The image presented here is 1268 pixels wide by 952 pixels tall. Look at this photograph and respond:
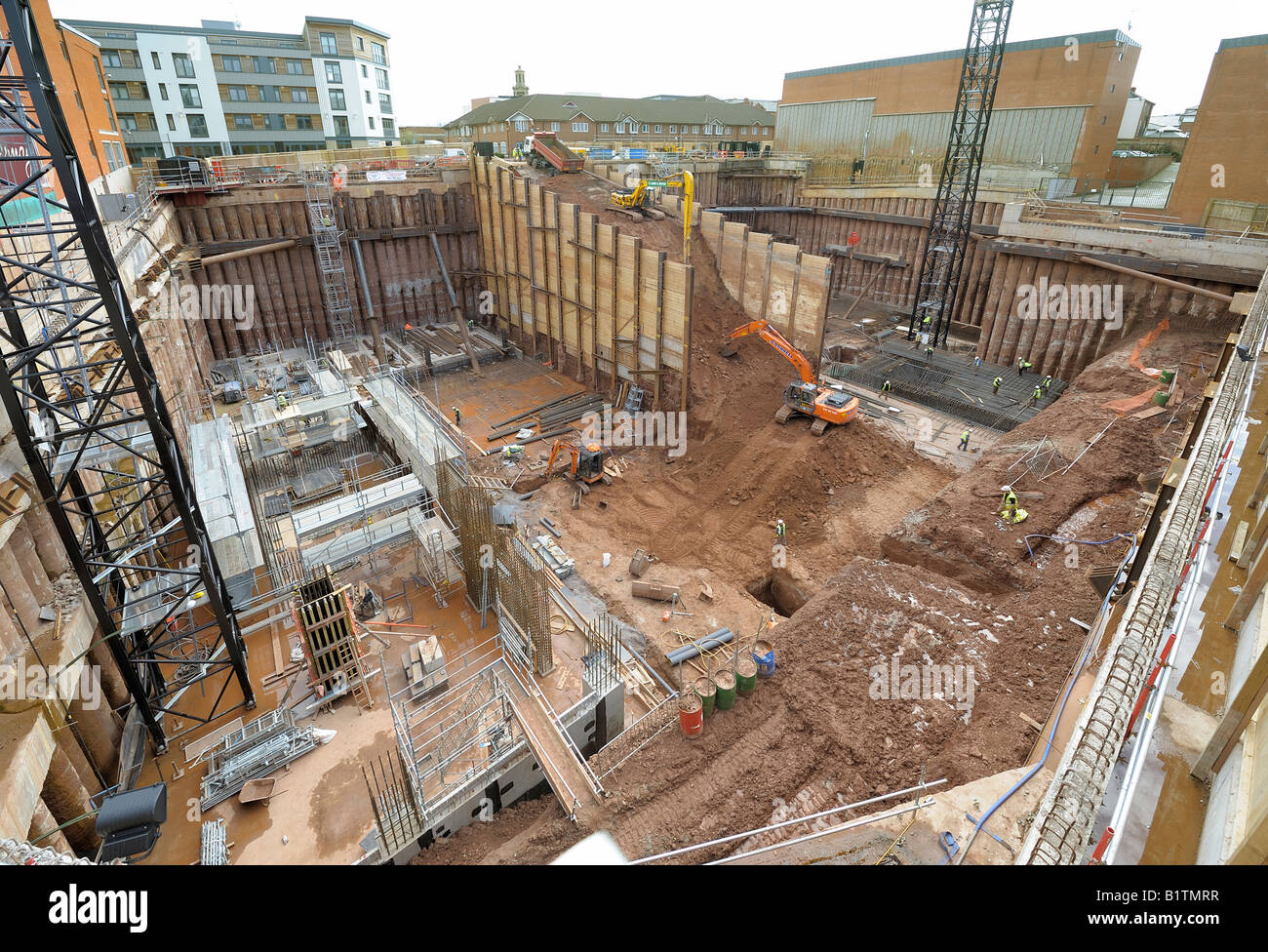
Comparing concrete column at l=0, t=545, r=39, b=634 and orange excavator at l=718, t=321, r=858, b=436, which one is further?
orange excavator at l=718, t=321, r=858, b=436

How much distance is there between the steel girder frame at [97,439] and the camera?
7484 mm

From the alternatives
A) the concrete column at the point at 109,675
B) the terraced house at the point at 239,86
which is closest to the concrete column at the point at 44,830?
the concrete column at the point at 109,675

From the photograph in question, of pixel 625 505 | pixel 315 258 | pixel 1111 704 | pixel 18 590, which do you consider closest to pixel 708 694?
pixel 1111 704

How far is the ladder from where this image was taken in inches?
944

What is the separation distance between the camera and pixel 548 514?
1639 cm

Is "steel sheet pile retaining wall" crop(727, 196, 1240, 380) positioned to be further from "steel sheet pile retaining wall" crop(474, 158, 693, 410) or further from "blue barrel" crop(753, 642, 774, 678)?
"blue barrel" crop(753, 642, 774, 678)

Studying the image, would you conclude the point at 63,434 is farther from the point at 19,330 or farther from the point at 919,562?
the point at 919,562

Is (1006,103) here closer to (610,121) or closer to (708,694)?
(610,121)

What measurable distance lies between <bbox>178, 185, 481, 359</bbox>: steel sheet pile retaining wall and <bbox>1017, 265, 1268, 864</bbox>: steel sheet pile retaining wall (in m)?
27.4

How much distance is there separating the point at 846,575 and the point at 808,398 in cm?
702

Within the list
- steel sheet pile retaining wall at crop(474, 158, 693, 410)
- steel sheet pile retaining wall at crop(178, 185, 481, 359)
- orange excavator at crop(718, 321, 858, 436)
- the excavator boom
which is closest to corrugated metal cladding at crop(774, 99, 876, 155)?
steel sheet pile retaining wall at crop(474, 158, 693, 410)
